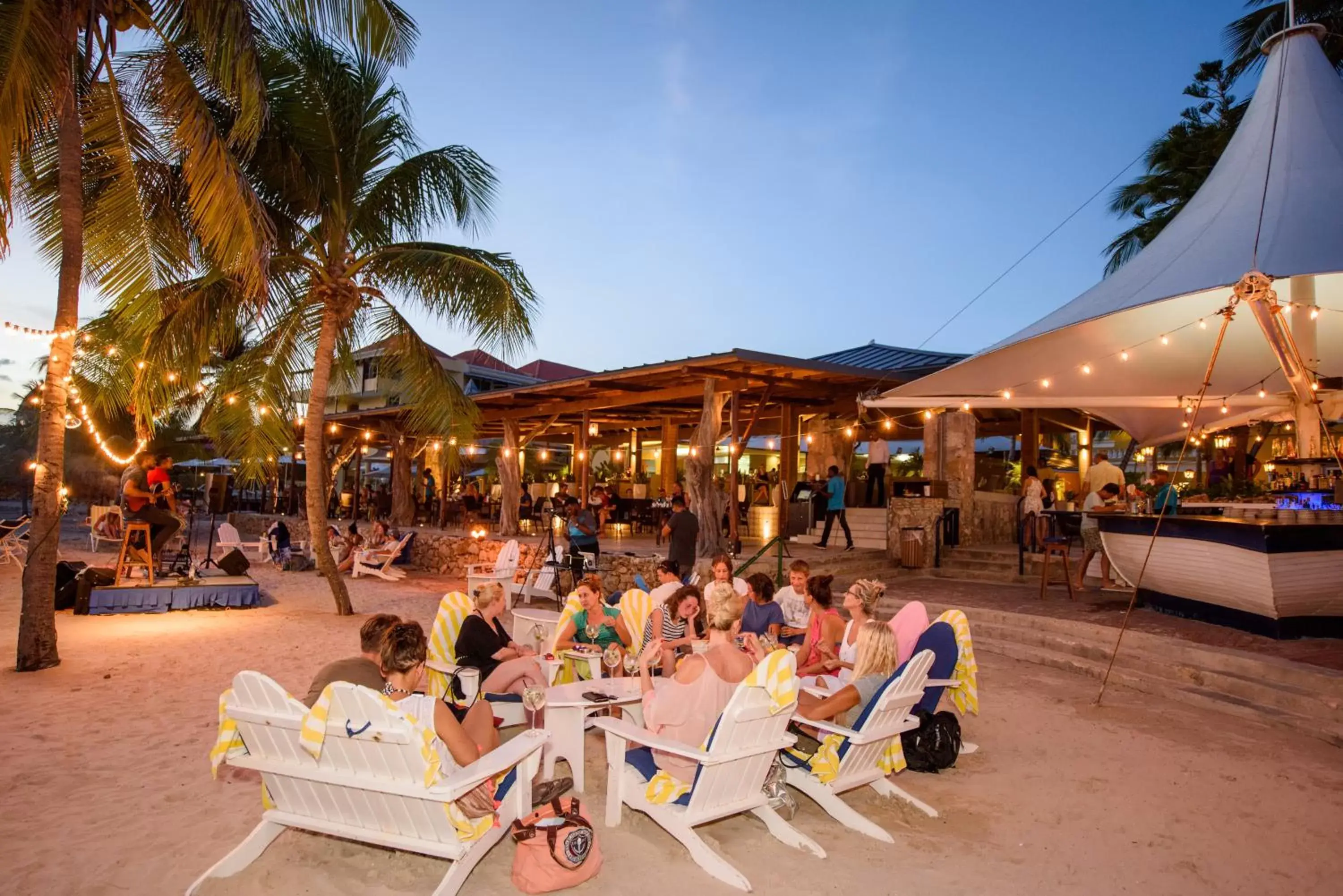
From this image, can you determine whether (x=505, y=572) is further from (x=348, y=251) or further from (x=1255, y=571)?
(x=1255, y=571)

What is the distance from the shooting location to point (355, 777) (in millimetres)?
2945

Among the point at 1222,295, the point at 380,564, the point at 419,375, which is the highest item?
the point at 1222,295

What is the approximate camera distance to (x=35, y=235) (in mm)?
7570

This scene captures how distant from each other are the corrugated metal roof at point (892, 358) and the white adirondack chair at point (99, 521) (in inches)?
573

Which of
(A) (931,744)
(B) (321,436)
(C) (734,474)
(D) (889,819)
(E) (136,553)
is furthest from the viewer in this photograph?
(C) (734,474)

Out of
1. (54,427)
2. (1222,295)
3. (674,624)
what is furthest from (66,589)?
(1222,295)

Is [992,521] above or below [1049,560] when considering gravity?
above

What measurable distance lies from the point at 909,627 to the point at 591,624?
225cm

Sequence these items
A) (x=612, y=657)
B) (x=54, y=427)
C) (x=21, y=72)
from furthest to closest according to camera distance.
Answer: (x=54, y=427) < (x=21, y=72) < (x=612, y=657)

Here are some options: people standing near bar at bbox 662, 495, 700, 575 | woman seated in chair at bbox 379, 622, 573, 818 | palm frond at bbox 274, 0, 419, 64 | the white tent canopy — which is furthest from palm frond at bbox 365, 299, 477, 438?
woman seated in chair at bbox 379, 622, 573, 818

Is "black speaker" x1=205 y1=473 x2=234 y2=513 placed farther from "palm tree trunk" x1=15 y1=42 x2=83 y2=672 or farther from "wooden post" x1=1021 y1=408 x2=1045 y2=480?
"wooden post" x1=1021 y1=408 x2=1045 y2=480

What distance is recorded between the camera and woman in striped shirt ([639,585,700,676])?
5.62m

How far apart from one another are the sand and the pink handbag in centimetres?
16

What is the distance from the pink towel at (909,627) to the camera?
17.7 feet
